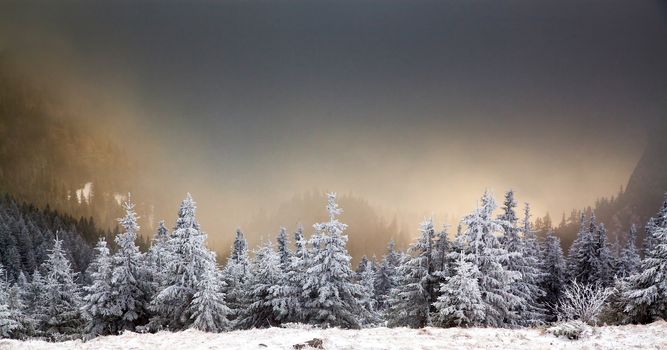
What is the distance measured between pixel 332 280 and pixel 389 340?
41.9ft

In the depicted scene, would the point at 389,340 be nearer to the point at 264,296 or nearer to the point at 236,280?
the point at 264,296

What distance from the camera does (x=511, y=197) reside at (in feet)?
94.6

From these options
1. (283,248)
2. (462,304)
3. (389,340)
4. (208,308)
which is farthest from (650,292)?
(283,248)

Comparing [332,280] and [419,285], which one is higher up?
[332,280]

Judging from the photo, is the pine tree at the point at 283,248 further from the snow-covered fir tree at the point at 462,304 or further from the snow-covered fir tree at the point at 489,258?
the snow-covered fir tree at the point at 489,258

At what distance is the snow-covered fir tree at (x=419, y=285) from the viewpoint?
2484cm

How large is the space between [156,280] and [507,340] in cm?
2486

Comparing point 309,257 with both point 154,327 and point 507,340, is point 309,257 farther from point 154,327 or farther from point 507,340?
point 507,340

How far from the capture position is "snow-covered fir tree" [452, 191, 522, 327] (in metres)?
22.4

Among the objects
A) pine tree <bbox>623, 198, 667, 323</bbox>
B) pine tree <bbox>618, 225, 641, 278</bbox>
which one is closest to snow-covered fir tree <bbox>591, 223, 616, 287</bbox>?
pine tree <bbox>618, 225, 641, 278</bbox>

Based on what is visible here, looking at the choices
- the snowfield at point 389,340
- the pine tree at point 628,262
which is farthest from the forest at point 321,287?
the pine tree at point 628,262

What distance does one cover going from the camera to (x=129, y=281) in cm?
2597

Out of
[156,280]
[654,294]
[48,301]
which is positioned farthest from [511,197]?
[48,301]

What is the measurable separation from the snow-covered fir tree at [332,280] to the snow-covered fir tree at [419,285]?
3246 mm
